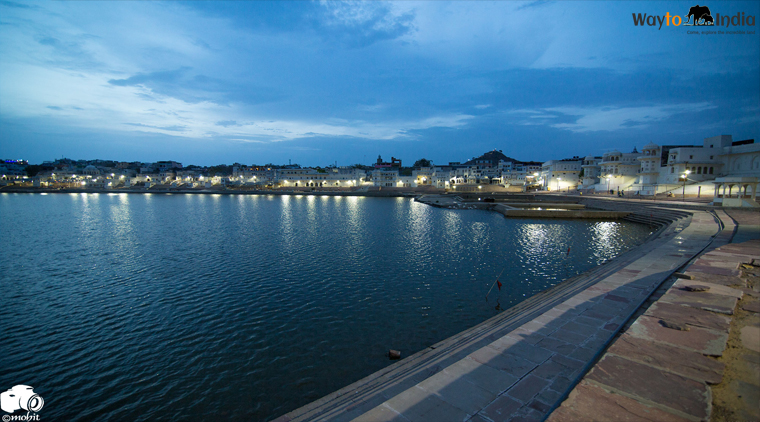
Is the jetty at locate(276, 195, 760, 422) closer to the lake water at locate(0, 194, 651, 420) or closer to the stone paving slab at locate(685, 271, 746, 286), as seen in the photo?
the stone paving slab at locate(685, 271, 746, 286)

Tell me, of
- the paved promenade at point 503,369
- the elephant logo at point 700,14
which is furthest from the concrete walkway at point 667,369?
the elephant logo at point 700,14

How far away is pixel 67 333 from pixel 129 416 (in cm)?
654

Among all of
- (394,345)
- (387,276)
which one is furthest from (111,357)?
(387,276)

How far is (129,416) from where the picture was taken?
7238mm

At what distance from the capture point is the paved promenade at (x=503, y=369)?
5.14 meters

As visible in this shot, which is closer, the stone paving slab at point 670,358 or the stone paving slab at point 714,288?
the stone paving slab at point 670,358

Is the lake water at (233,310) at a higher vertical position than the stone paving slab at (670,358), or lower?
lower

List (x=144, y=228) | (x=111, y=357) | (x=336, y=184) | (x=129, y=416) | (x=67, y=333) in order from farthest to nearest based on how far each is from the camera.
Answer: (x=336, y=184) < (x=144, y=228) < (x=67, y=333) < (x=111, y=357) < (x=129, y=416)

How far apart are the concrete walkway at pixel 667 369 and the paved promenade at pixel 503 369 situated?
82 centimetres

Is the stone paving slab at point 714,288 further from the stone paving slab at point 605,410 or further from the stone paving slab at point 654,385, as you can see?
the stone paving slab at point 605,410

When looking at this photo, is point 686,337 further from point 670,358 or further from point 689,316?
point 689,316

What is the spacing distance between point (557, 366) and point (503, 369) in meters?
1.15

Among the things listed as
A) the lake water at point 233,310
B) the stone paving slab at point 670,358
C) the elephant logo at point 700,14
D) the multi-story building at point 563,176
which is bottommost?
the lake water at point 233,310

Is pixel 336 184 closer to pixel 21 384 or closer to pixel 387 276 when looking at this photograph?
pixel 387 276
